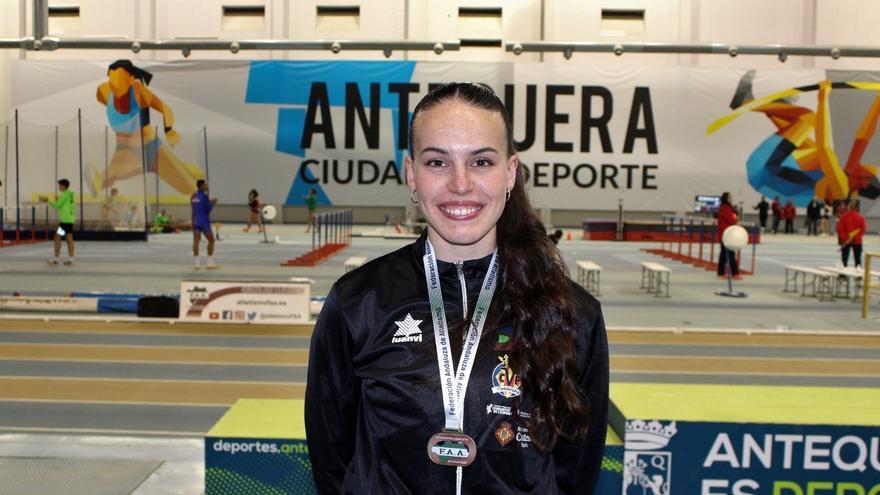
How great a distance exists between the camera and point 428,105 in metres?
2.05

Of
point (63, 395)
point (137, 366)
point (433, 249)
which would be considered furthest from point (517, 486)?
point (137, 366)

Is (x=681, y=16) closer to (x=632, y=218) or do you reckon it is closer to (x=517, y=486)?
(x=632, y=218)

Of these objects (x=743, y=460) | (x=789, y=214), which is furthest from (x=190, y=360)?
(x=789, y=214)

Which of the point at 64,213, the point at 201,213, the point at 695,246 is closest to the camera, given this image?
the point at 201,213

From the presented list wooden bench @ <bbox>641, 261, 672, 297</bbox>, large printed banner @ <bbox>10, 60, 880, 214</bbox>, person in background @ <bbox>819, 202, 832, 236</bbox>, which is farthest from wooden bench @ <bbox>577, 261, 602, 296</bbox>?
person in background @ <bbox>819, 202, 832, 236</bbox>

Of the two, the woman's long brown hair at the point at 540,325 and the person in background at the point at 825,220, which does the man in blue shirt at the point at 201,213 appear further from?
the person in background at the point at 825,220

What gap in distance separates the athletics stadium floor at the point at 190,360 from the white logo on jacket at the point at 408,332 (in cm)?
342

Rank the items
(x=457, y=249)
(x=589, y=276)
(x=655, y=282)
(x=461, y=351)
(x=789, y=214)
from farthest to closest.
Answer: (x=789, y=214) < (x=589, y=276) < (x=655, y=282) < (x=457, y=249) < (x=461, y=351)

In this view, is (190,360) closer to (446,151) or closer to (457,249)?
(457,249)

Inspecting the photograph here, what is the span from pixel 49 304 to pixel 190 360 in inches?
165

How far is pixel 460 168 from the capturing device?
202cm

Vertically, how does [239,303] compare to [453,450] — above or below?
below

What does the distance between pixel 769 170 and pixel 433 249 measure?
34.8m

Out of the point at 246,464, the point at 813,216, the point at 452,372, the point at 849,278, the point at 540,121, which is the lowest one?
the point at 849,278
